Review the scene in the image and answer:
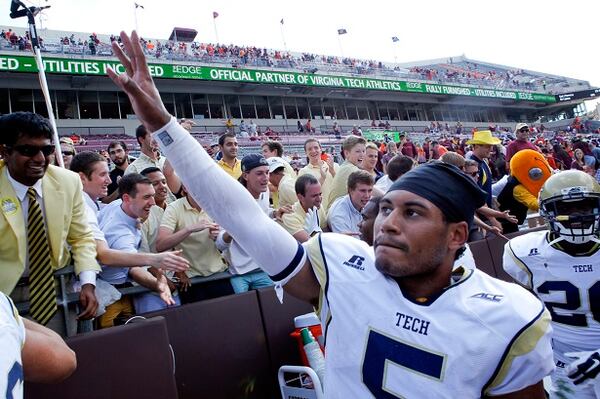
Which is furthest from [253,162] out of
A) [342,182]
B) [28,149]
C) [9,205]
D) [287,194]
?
[9,205]

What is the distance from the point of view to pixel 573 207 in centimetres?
288

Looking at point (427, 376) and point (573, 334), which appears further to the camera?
point (573, 334)

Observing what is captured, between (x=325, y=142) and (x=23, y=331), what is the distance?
84.7 feet

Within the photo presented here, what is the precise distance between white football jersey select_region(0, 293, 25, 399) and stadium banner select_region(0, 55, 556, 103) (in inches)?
591

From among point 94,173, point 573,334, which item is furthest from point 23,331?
point 94,173

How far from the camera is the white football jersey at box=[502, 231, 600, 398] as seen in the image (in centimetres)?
267

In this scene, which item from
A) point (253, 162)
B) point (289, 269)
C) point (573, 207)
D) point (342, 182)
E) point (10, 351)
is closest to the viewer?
point (10, 351)

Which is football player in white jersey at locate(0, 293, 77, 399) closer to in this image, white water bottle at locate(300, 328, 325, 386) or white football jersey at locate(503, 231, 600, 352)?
white water bottle at locate(300, 328, 325, 386)

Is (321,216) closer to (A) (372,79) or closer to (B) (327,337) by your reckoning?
(B) (327,337)

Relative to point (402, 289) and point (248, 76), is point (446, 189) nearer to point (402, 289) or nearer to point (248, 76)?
point (402, 289)

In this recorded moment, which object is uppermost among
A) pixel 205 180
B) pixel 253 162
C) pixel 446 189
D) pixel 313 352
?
pixel 253 162

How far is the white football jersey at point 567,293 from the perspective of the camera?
2670 millimetres

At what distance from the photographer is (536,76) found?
208 ft

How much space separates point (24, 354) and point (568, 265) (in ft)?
9.44
